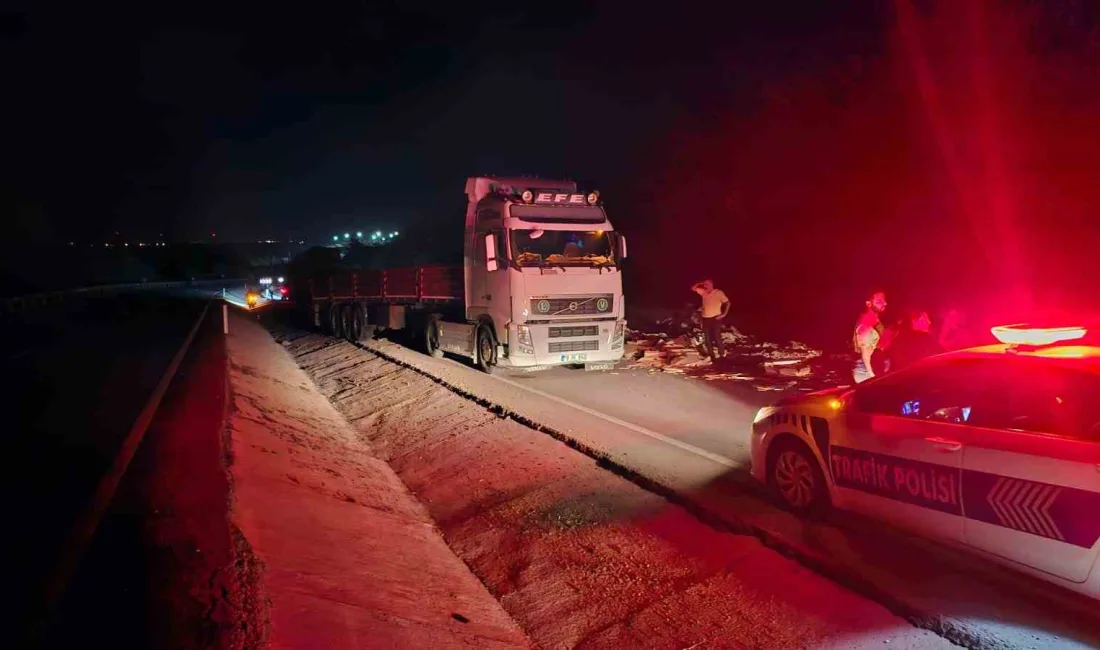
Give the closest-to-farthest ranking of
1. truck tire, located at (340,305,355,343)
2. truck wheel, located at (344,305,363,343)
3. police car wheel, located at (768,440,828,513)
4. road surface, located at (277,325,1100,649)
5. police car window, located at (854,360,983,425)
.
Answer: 1. road surface, located at (277,325,1100,649)
2. police car window, located at (854,360,983,425)
3. police car wheel, located at (768,440,828,513)
4. truck wheel, located at (344,305,363,343)
5. truck tire, located at (340,305,355,343)

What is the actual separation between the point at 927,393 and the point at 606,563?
2505mm

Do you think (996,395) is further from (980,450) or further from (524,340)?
(524,340)

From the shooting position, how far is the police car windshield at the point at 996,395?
3.92 metres

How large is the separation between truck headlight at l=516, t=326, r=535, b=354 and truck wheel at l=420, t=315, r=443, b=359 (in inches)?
159

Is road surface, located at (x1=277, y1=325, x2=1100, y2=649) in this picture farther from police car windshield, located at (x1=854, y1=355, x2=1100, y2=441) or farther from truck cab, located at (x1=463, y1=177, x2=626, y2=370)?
police car windshield, located at (x1=854, y1=355, x2=1100, y2=441)

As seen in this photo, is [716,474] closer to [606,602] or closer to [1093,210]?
[606,602]

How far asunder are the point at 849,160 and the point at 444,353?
1739cm

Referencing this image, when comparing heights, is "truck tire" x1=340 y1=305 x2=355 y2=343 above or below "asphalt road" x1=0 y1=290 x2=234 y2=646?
above

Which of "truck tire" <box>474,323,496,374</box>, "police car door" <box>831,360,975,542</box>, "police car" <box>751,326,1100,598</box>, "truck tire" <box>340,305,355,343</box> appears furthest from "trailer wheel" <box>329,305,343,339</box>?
"police car door" <box>831,360,975,542</box>

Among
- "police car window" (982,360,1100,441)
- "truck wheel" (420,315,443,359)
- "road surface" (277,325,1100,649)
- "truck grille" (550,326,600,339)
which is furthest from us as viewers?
"truck wheel" (420,315,443,359)

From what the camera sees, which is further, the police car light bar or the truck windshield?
the truck windshield

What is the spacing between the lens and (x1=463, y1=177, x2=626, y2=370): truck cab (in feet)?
41.2

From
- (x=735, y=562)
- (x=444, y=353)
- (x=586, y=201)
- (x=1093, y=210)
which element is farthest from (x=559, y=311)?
(x=1093, y=210)

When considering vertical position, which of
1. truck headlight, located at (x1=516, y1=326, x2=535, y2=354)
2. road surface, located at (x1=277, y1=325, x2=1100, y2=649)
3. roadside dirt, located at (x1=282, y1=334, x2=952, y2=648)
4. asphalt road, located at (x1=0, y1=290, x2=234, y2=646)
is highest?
truck headlight, located at (x1=516, y1=326, x2=535, y2=354)
